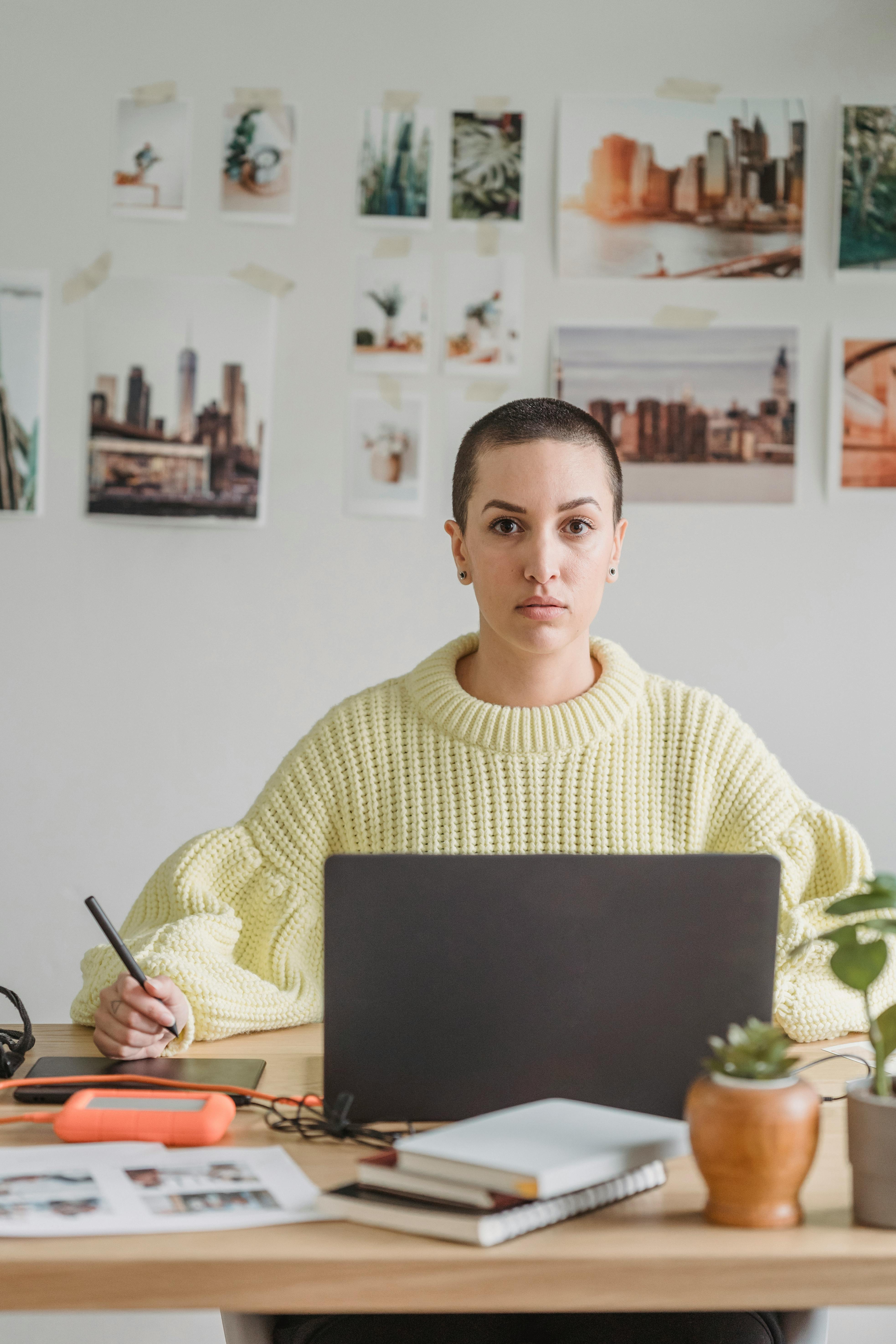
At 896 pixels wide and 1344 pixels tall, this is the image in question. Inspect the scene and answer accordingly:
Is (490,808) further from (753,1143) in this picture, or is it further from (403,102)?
(403,102)

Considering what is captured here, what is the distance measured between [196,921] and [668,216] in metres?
1.56

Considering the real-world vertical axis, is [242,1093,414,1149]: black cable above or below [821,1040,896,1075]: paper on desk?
above

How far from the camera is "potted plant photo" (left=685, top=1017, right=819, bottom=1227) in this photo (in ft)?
2.21

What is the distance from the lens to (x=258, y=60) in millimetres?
2199

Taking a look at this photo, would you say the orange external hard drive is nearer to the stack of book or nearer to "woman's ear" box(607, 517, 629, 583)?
the stack of book

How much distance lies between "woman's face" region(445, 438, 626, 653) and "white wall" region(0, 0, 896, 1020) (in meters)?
0.90

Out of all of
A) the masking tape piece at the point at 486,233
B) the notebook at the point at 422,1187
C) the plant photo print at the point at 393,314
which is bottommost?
the notebook at the point at 422,1187

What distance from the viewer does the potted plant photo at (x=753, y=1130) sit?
2.21ft

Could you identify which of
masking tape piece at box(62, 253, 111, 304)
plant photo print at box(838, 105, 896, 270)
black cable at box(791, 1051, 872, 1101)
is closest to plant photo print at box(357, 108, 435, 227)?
masking tape piece at box(62, 253, 111, 304)

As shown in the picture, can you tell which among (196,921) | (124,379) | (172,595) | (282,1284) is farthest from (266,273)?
(282,1284)

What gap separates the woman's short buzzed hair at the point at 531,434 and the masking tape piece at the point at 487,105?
104 cm

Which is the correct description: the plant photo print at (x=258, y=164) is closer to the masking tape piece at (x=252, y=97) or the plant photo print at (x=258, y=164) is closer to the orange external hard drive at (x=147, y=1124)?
the masking tape piece at (x=252, y=97)

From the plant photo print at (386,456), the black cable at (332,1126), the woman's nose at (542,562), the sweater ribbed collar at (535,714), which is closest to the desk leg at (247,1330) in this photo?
the black cable at (332,1126)

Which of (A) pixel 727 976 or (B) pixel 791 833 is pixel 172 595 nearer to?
(B) pixel 791 833
